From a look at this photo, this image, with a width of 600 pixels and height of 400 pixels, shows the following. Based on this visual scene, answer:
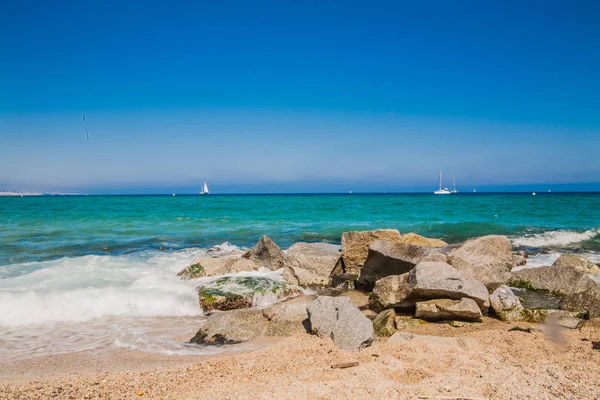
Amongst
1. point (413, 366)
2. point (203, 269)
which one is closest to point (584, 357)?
point (413, 366)

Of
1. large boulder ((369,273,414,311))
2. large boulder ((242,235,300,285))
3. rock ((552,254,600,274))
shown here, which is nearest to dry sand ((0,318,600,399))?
large boulder ((369,273,414,311))

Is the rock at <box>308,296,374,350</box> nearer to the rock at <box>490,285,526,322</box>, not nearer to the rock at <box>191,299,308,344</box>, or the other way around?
the rock at <box>191,299,308,344</box>

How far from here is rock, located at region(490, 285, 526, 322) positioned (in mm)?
6755

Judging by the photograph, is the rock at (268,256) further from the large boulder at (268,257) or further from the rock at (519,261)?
the rock at (519,261)

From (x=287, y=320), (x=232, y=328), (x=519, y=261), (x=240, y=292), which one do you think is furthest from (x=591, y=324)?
(x=519, y=261)

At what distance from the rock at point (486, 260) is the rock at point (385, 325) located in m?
2.41

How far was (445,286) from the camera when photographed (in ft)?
21.8

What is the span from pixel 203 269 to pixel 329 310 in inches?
215

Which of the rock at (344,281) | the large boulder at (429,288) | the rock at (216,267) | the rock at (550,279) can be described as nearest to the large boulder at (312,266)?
the rock at (344,281)

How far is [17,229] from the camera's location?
22703 mm

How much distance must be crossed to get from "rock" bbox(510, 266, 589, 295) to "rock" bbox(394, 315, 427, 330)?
154 inches

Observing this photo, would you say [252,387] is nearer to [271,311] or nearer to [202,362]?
[202,362]

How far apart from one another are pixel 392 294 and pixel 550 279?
4.07m

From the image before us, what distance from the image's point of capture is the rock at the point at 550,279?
8625 millimetres
